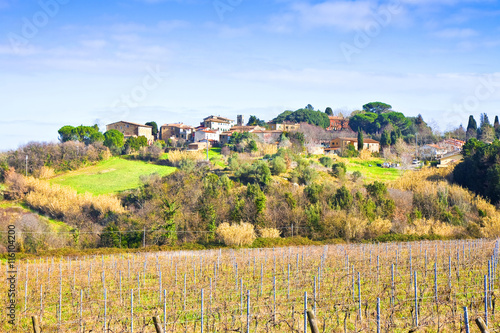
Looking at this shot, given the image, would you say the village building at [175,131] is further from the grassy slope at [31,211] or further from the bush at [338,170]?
the grassy slope at [31,211]

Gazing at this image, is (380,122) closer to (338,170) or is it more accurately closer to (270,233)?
(338,170)

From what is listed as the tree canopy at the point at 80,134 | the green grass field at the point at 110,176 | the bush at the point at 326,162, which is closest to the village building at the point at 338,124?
the bush at the point at 326,162

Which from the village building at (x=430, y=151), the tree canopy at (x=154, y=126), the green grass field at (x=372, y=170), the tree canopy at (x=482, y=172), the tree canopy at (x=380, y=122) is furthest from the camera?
the tree canopy at (x=380, y=122)

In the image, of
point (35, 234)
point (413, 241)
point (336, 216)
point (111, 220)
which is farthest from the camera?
point (111, 220)

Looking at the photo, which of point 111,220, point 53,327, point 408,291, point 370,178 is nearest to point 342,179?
point 370,178

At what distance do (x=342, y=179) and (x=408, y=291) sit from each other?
2984cm

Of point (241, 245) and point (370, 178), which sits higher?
point (370, 178)

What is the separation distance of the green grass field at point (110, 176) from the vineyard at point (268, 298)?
65.9ft

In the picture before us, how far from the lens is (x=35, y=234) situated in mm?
27859

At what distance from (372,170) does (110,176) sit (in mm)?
25396

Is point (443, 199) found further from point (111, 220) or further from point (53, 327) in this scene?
point (53, 327)

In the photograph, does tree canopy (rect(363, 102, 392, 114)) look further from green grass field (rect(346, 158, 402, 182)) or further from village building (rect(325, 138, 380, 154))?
green grass field (rect(346, 158, 402, 182))

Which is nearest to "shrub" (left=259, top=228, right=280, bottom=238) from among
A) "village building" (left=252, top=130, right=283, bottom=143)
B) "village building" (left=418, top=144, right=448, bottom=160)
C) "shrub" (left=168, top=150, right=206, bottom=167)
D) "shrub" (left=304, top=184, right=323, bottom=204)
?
"shrub" (left=304, top=184, right=323, bottom=204)

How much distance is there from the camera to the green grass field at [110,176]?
41.3m
